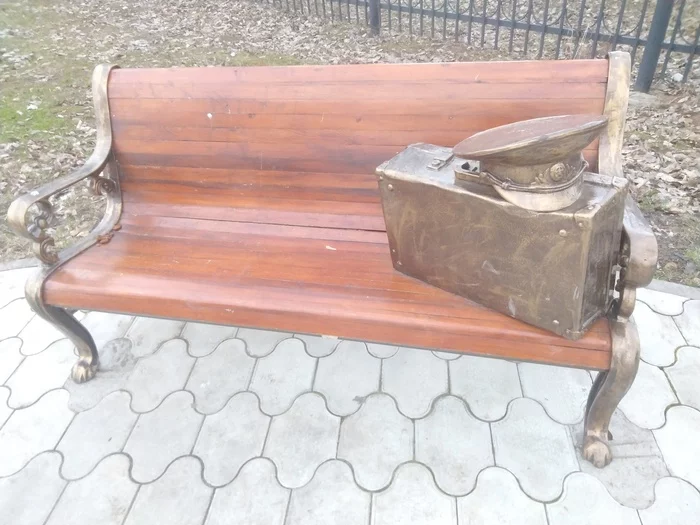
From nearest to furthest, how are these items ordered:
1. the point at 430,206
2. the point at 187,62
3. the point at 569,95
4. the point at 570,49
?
the point at 430,206
the point at 569,95
the point at 570,49
the point at 187,62

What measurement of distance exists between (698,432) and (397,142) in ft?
5.47

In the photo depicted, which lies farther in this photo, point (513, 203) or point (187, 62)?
point (187, 62)

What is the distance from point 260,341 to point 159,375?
0.51 metres

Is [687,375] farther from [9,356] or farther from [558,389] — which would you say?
[9,356]

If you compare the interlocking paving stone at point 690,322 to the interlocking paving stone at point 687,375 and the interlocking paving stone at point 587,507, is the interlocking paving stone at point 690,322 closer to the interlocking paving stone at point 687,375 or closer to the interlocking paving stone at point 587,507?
the interlocking paving stone at point 687,375

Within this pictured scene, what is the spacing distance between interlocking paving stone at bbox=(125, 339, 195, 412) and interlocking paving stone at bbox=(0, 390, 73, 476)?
30cm

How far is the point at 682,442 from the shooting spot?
77.6 inches

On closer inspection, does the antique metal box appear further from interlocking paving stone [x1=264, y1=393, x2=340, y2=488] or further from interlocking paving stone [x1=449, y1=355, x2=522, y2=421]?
interlocking paving stone [x1=264, y1=393, x2=340, y2=488]

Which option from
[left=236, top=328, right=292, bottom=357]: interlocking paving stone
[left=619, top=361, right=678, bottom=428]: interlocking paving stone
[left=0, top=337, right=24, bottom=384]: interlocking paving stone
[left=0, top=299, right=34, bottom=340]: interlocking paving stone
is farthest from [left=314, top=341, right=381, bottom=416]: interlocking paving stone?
[left=0, top=299, right=34, bottom=340]: interlocking paving stone

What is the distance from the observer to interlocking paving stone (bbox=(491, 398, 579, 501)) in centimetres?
189

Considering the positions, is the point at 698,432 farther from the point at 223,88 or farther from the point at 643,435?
the point at 223,88

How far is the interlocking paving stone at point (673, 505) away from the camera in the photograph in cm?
174

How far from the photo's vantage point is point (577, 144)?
1.37 metres

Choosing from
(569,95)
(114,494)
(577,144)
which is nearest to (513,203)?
(577,144)
